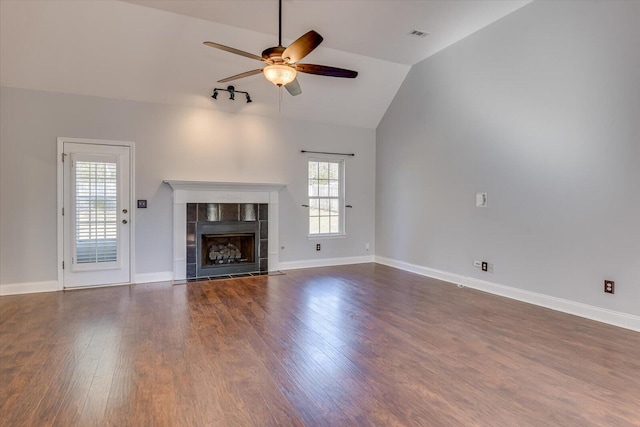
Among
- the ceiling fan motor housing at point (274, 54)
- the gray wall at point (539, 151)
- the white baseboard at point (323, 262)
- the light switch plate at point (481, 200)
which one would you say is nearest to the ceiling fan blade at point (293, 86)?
the ceiling fan motor housing at point (274, 54)

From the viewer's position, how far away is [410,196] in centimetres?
591

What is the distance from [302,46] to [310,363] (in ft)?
8.25

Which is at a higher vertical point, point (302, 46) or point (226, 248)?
point (302, 46)

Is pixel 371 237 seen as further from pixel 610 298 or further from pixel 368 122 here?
pixel 610 298

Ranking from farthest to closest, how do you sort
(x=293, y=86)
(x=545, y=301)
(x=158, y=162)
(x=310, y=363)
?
1. (x=158, y=162)
2. (x=545, y=301)
3. (x=293, y=86)
4. (x=310, y=363)

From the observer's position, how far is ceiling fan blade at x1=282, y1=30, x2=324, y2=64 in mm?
2722

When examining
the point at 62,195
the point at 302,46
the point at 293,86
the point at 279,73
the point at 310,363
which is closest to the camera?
the point at 310,363

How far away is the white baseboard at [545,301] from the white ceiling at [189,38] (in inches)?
132

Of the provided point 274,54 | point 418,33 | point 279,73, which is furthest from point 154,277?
point 418,33

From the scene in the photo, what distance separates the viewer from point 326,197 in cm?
654

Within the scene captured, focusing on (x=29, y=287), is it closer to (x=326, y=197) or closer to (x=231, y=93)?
(x=231, y=93)

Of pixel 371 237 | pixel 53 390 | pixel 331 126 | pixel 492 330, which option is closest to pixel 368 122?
pixel 331 126

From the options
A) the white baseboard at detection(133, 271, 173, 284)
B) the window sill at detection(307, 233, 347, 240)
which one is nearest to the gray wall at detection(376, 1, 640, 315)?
the window sill at detection(307, 233, 347, 240)

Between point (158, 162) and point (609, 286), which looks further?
point (158, 162)
